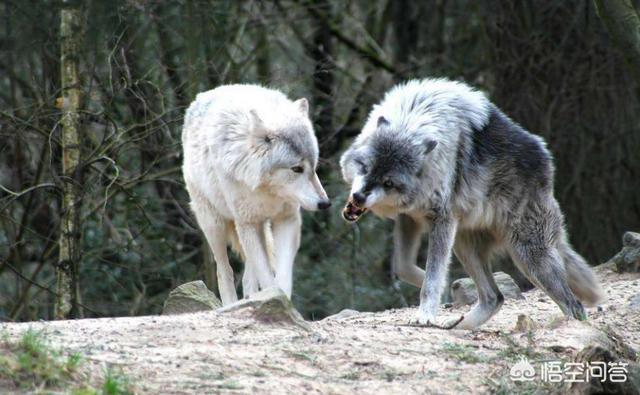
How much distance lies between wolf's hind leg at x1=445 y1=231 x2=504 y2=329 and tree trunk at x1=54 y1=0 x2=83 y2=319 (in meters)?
3.36

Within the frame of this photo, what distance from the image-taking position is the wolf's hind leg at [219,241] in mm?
8281

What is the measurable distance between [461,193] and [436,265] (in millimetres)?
518

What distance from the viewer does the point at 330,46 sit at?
14.2m

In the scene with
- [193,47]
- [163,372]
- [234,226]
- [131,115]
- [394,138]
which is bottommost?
[163,372]

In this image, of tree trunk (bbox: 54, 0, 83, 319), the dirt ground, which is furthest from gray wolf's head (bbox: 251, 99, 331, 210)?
tree trunk (bbox: 54, 0, 83, 319)

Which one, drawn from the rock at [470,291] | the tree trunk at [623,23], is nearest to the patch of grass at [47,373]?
the rock at [470,291]

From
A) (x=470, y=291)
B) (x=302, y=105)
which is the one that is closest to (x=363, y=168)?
(x=302, y=105)

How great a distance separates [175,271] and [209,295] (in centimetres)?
472

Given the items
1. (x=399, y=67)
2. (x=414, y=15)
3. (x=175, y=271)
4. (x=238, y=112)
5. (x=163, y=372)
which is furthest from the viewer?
(x=414, y=15)

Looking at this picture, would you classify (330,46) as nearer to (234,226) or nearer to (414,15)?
(414,15)

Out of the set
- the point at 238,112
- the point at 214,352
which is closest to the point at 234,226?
the point at 238,112

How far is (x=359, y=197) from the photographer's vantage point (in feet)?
22.4

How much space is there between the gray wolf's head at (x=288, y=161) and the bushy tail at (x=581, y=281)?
67.4 inches

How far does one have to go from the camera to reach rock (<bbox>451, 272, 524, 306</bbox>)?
28.2 ft
